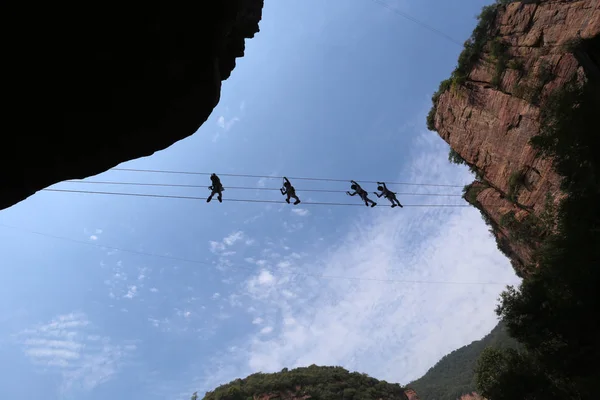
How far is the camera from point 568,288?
14.1 meters

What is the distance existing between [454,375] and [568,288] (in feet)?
410

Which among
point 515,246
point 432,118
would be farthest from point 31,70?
point 432,118

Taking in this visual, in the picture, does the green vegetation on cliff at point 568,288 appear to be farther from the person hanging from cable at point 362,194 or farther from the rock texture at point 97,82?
the rock texture at point 97,82

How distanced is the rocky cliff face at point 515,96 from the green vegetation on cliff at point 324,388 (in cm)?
4207

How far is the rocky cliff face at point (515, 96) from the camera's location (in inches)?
773

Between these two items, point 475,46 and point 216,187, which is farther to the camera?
point 475,46

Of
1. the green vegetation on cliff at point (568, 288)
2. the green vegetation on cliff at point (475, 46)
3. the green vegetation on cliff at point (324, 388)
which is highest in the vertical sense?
the green vegetation on cliff at point (475, 46)

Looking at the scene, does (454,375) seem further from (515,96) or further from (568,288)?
(568,288)

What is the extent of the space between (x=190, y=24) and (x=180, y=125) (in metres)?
3.56

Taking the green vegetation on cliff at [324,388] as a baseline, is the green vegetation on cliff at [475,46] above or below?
above

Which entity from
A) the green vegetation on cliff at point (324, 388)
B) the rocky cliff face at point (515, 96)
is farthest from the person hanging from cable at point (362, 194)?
the green vegetation on cliff at point (324, 388)

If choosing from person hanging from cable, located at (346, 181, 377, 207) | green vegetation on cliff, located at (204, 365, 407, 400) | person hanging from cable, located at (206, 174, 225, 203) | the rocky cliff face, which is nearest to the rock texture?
person hanging from cable, located at (206, 174, 225, 203)

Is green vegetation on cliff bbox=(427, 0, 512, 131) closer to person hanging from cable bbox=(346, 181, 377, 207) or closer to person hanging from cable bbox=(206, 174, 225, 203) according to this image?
person hanging from cable bbox=(346, 181, 377, 207)

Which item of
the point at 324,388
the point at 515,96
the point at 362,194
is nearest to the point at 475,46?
the point at 515,96
